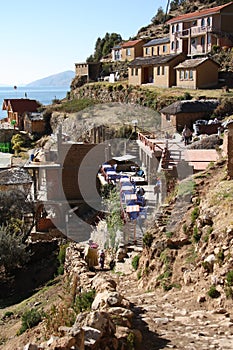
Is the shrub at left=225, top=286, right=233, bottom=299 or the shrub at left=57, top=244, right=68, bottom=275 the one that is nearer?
the shrub at left=225, top=286, right=233, bottom=299

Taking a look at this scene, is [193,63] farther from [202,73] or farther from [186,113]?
[186,113]

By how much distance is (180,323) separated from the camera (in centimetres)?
809

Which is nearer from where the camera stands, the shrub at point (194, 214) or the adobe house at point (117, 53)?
the shrub at point (194, 214)

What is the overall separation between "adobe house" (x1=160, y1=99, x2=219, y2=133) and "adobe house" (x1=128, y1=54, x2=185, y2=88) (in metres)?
13.1

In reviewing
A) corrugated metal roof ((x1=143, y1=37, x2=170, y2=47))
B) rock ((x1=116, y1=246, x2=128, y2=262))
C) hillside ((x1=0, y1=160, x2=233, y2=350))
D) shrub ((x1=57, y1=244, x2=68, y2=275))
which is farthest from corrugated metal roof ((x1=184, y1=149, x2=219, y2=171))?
corrugated metal roof ((x1=143, y1=37, x2=170, y2=47))

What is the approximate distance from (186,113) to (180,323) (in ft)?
78.6

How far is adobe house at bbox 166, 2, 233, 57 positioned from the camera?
4723 cm

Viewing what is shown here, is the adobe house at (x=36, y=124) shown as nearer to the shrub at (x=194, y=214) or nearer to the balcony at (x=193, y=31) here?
the balcony at (x=193, y=31)

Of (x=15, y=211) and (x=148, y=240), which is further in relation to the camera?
(x=15, y=211)

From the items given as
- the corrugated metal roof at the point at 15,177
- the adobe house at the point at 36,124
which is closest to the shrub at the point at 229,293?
the corrugated metal roof at the point at 15,177

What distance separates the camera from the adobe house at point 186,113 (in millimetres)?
30828

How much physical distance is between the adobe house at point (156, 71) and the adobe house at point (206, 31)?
4444 mm

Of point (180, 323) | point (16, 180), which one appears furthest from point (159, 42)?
point (180, 323)

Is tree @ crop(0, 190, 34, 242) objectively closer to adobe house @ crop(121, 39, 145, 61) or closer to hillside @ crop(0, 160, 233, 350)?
hillside @ crop(0, 160, 233, 350)
